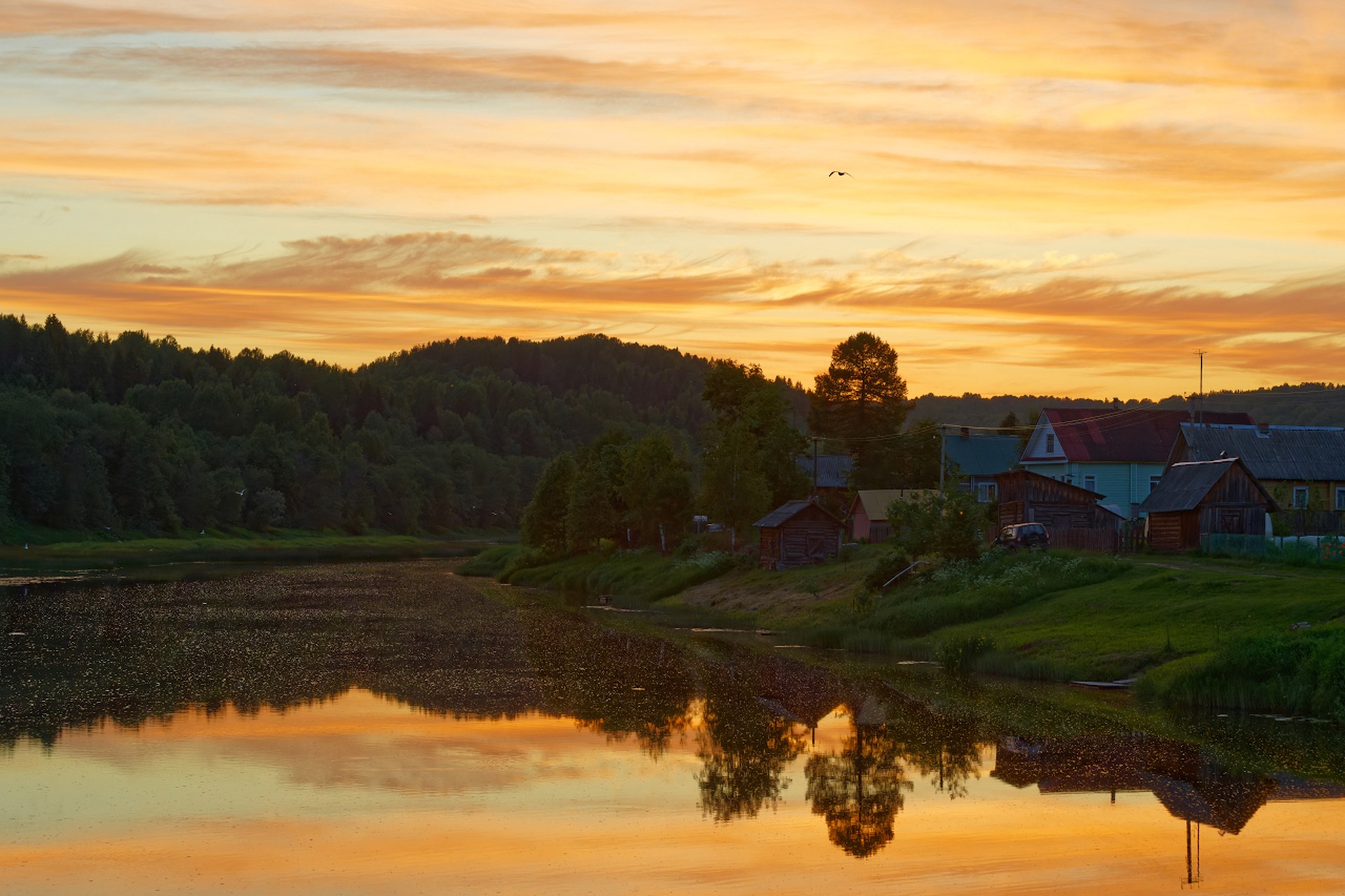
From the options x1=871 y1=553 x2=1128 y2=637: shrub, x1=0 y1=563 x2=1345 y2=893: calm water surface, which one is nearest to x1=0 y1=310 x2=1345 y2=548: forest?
x1=871 y1=553 x2=1128 y2=637: shrub

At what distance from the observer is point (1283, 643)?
1314 inches

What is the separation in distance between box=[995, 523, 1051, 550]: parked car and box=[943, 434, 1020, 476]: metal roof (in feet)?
123

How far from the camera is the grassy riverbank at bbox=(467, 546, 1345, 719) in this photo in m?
33.3

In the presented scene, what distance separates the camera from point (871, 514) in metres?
89.8

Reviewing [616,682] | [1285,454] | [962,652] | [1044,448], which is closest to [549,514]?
[1044,448]

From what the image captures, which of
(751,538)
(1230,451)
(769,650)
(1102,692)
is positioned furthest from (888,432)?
(1102,692)

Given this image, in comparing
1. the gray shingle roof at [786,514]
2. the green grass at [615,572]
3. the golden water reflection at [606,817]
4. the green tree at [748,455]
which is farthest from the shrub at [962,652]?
the green tree at [748,455]

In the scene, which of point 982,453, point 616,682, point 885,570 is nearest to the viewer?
point 616,682

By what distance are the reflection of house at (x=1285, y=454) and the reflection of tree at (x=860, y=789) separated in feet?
144

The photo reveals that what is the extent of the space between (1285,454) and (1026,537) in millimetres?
17600

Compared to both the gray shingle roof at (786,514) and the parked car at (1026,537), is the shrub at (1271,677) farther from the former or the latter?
the gray shingle roof at (786,514)

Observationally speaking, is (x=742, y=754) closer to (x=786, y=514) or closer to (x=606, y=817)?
(x=606, y=817)

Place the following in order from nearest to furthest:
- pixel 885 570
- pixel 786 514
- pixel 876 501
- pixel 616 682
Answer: pixel 616 682 → pixel 885 570 → pixel 786 514 → pixel 876 501

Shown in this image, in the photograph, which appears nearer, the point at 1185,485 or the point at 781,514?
the point at 1185,485
